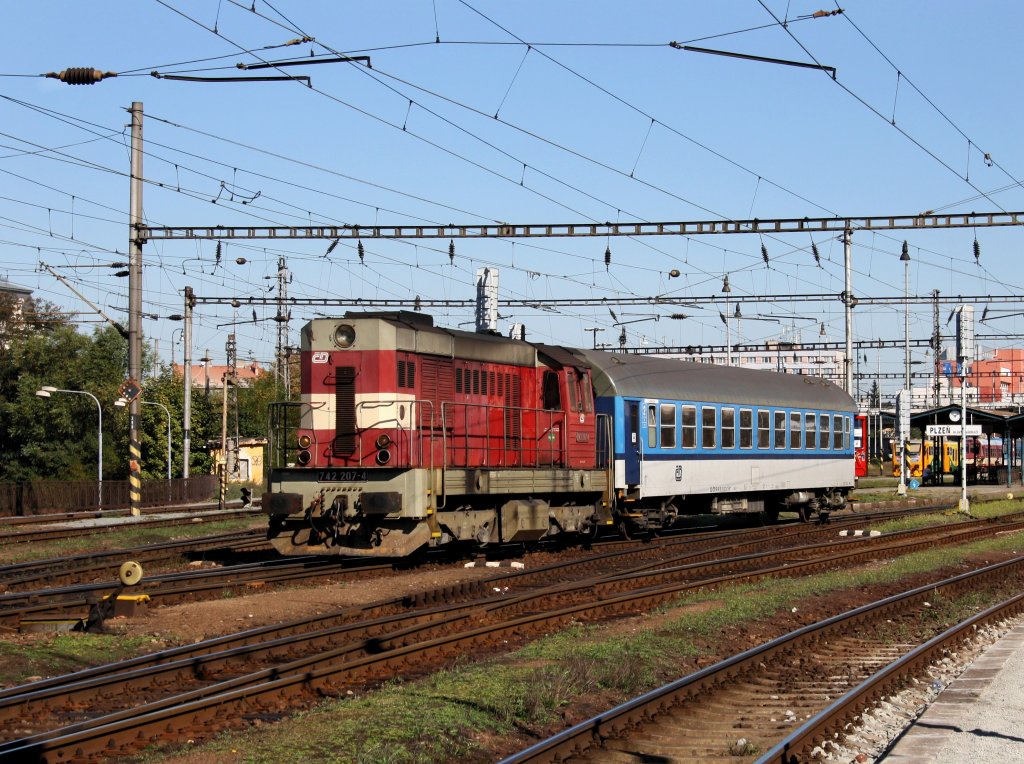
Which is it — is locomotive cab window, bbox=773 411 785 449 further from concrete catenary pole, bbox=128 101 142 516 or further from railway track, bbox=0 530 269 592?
concrete catenary pole, bbox=128 101 142 516

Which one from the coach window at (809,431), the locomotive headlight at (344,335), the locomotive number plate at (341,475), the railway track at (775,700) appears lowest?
the railway track at (775,700)

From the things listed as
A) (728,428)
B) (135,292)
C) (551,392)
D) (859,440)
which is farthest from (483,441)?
(859,440)

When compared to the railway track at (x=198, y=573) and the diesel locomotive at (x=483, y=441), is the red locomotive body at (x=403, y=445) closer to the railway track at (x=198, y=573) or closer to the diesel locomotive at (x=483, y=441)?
the diesel locomotive at (x=483, y=441)

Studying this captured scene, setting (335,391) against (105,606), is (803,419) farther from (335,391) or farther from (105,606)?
(105,606)

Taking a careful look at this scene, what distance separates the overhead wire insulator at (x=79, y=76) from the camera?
2097cm

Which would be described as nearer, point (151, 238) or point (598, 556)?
point (598, 556)

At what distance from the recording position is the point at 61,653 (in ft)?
37.9

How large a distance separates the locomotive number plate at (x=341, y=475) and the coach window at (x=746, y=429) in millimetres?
12221

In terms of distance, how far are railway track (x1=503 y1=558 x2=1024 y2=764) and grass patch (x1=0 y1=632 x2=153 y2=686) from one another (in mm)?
5580

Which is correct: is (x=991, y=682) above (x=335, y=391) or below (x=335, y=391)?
below

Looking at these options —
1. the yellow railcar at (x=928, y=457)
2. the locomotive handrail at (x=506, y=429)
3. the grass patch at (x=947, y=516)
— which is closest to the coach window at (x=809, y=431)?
the grass patch at (x=947, y=516)

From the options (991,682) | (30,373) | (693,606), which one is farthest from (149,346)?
(991,682)

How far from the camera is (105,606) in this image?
1332 cm

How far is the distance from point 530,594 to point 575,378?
733cm
